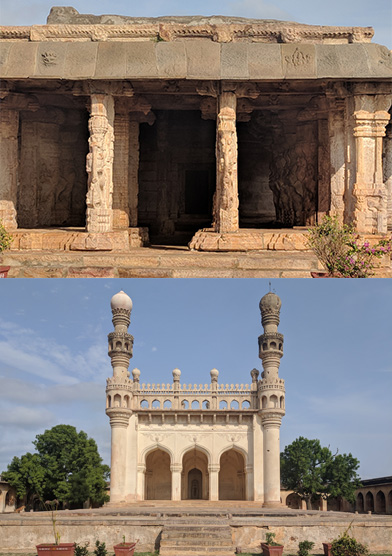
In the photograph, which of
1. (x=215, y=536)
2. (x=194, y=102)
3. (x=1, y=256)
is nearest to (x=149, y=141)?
(x=194, y=102)

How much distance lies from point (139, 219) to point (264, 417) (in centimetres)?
680

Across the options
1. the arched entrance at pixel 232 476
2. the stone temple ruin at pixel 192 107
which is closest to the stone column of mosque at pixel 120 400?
the arched entrance at pixel 232 476

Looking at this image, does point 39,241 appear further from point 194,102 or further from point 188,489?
point 188,489

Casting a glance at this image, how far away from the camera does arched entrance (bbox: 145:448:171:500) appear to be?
2342 centimetres

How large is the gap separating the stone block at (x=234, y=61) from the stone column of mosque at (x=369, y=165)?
6.42 feet

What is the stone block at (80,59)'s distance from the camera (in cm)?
1161

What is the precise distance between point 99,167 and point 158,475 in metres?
14.5

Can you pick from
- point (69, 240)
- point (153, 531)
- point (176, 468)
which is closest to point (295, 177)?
point (69, 240)

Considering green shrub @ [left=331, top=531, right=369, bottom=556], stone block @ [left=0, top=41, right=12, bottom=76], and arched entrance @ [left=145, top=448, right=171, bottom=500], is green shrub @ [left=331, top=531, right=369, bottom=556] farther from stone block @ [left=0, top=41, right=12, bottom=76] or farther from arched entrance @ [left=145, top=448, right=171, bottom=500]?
arched entrance @ [left=145, top=448, right=171, bottom=500]

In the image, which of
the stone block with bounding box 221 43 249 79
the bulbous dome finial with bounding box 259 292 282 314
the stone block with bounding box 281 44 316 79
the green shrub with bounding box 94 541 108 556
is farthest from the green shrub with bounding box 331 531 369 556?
the bulbous dome finial with bounding box 259 292 282 314

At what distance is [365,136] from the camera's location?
12.0 m

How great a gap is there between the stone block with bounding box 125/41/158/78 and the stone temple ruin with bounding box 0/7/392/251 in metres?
0.02

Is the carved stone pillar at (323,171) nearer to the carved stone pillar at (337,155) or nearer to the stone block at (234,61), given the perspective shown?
the carved stone pillar at (337,155)

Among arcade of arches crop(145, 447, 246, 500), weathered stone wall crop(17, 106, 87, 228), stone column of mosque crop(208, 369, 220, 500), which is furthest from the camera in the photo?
arcade of arches crop(145, 447, 246, 500)
